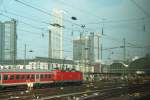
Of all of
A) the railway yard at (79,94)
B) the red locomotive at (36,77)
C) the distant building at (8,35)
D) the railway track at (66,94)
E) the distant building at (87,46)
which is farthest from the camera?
the distant building at (87,46)

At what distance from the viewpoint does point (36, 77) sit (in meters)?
40.3

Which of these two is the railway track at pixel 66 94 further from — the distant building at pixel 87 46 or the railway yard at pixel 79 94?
the distant building at pixel 87 46

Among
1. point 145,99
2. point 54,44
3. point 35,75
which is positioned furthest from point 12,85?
point 145,99

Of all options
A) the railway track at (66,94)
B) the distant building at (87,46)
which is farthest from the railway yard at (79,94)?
the distant building at (87,46)

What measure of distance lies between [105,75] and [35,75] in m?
47.5

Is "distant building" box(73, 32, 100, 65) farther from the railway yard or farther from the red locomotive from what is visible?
the railway yard

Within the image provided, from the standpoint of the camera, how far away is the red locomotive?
34594 mm

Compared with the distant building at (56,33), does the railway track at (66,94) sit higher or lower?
lower

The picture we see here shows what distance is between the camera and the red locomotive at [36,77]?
1362 inches

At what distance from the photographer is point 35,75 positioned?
40219 mm

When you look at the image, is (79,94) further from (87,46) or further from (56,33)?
(87,46)

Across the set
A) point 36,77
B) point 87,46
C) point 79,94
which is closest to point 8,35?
point 36,77

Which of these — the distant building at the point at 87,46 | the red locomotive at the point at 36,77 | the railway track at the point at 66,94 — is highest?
the distant building at the point at 87,46

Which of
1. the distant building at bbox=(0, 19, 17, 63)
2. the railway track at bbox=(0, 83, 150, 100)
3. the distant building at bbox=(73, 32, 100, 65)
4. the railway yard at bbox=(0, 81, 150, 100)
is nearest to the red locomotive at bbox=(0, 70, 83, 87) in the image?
the railway yard at bbox=(0, 81, 150, 100)
